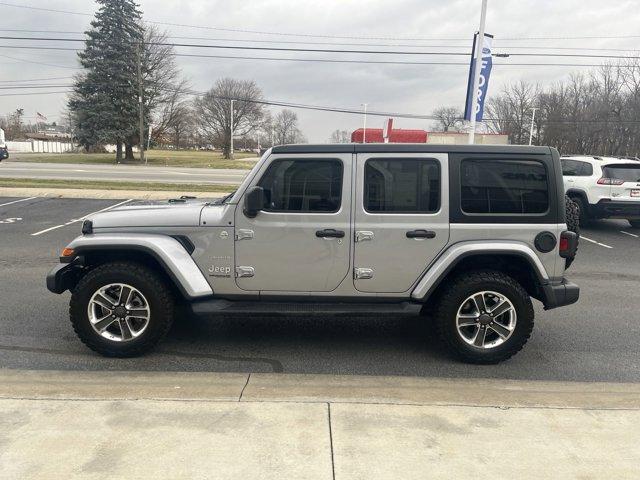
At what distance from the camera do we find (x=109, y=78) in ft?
117

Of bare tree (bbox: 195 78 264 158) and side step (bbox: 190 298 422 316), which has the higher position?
bare tree (bbox: 195 78 264 158)

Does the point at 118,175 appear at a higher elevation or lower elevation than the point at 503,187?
higher

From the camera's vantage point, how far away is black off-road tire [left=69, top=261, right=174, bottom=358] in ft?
12.9

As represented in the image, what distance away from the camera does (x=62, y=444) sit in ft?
8.97

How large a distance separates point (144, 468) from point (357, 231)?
2265 millimetres

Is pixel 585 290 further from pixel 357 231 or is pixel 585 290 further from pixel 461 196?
pixel 357 231

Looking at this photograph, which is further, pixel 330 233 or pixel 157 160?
pixel 157 160

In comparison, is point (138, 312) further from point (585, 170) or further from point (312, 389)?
point (585, 170)

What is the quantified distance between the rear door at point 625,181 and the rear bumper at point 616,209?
11 centimetres

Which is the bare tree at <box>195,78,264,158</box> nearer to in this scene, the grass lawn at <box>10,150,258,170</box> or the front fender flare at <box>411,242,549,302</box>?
the grass lawn at <box>10,150,258,170</box>

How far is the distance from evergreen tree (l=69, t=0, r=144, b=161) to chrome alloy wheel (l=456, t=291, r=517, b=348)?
3709 centimetres

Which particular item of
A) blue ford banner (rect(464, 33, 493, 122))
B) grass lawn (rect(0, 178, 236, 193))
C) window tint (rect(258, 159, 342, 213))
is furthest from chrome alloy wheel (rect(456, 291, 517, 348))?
grass lawn (rect(0, 178, 236, 193))

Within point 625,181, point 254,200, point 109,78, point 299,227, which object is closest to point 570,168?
point 625,181

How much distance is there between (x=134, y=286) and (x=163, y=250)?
392 millimetres
